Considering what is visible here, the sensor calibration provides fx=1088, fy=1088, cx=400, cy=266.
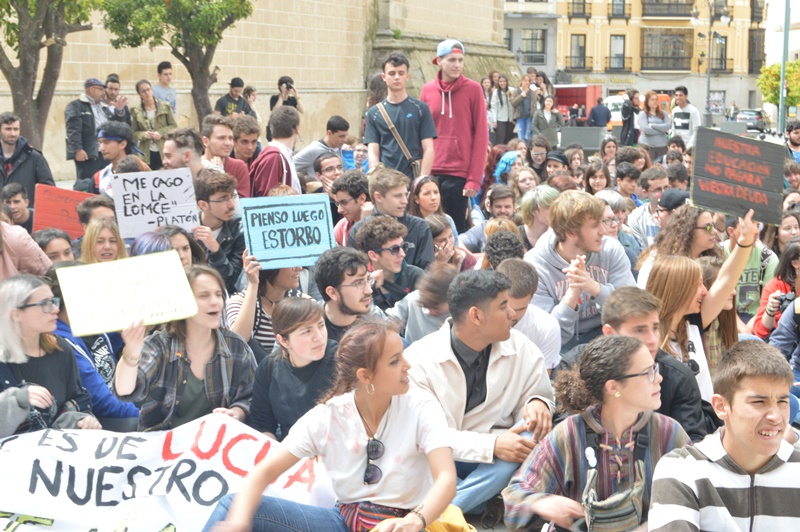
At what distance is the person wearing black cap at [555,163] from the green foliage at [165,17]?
681cm

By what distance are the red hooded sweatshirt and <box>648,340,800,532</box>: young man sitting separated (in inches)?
244

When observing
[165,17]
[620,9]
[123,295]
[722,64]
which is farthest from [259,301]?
[722,64]

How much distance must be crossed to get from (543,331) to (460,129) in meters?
4.29

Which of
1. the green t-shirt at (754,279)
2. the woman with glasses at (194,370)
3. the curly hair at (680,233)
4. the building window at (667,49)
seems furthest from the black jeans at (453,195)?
the building window at (667,49)

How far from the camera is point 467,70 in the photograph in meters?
33.2

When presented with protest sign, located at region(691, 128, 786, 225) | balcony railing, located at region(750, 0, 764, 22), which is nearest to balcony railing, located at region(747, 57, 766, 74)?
balcony railing, located at region(750, 0, 764, 22)

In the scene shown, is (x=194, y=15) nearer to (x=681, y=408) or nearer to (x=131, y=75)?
(x=131, y=75)

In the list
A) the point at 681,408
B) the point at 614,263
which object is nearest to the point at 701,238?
the point at 614,263

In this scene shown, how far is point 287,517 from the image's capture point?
14.3 feet

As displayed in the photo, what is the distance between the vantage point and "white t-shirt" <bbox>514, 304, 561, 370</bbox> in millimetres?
5957

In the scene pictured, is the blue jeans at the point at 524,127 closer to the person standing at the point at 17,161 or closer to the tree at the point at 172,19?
the tree at the point at 172,19

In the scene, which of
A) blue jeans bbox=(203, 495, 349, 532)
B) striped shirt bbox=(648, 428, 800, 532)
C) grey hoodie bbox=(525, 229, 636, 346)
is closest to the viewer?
striped shirt bbox=(648, 428, 800, 532)

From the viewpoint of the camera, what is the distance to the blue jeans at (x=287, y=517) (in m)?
4.28

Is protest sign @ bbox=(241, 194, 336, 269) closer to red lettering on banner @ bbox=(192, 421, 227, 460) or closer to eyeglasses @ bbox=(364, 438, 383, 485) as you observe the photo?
red lettering on banner @ bbox=(192, 421, 227, 460)
